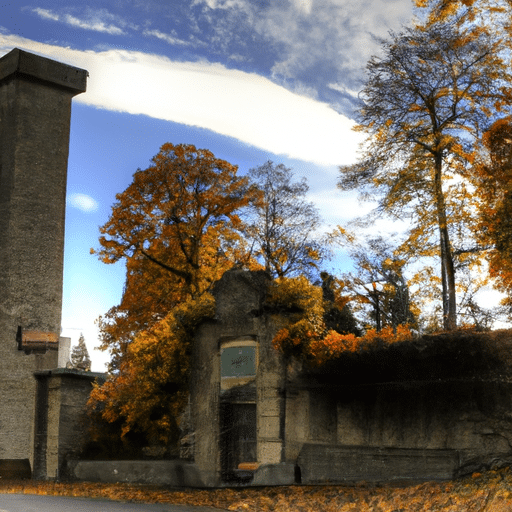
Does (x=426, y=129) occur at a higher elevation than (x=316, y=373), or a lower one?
higher

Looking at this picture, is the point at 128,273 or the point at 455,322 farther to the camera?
the point at 128,273

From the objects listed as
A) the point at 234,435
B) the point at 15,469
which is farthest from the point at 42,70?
the point at 234,435

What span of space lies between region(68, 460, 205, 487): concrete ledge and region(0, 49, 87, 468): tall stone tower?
13.3 meters

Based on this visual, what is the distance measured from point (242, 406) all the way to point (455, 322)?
6.53 m

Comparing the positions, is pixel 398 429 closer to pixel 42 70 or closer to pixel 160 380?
pixel 160 380

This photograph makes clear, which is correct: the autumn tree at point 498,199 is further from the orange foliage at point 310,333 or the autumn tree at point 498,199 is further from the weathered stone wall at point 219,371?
the weathered stone wall at point 219,371

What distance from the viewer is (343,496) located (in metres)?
13.1

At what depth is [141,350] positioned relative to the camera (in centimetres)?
1920

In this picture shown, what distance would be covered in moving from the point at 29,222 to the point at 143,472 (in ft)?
62.5

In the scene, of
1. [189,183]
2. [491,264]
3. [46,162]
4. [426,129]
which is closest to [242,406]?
[491,264]

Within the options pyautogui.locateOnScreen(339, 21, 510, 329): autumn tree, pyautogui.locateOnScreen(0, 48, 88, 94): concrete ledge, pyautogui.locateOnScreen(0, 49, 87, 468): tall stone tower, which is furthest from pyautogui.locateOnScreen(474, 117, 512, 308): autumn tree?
pyautogui.locateOnScreen(0, 48, 88, 94): concrete ledge

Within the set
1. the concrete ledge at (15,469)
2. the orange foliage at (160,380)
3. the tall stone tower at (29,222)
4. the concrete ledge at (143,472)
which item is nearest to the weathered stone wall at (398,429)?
the concrete ledge at (143,472)

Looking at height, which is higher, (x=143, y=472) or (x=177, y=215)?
(x=177, y=215)

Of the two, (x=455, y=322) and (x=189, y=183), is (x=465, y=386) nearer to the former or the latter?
(x=455, y=322)
